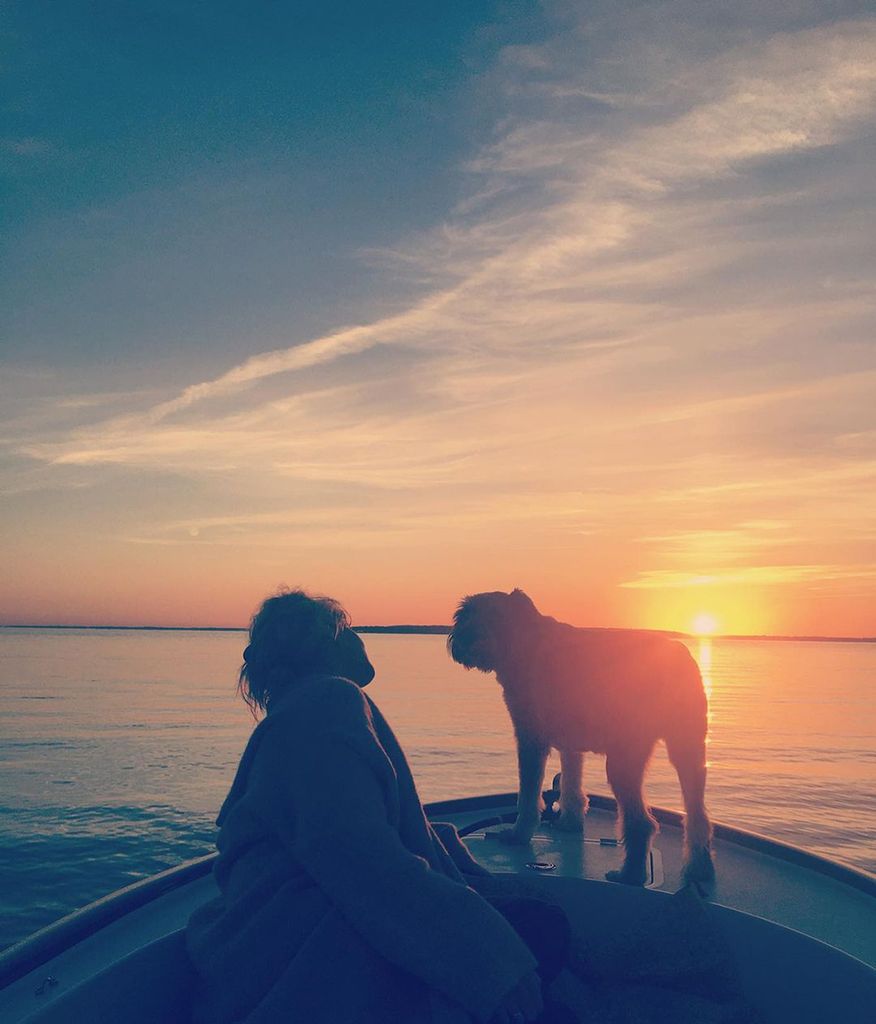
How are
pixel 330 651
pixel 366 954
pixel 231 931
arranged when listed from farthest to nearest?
1. pixel 330 651
2. pixel 231 931
3. pixel 366 954

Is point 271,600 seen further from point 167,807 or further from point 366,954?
point 167,807

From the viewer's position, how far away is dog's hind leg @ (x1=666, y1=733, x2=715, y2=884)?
4.84m

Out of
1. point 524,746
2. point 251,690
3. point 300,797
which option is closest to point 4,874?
point 524,746

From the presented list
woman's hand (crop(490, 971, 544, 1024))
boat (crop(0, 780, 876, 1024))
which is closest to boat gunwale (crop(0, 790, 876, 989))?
boat (crop(0, 780, 876, 1024))

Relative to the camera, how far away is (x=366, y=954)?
93.0 inches

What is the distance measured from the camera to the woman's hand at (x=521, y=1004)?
7.72 feet

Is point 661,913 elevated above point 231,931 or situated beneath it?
situated beneath

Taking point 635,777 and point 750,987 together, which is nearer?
point 750,987

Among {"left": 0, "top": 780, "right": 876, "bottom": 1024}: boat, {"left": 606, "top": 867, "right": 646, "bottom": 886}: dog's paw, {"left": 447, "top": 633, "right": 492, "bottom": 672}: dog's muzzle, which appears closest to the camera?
{"left": 0, "top": 780, "right": 876, "bottom": 1024}: boat

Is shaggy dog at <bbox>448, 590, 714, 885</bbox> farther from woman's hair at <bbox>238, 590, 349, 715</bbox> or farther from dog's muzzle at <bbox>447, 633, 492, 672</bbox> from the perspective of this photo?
woman's hair at <bbox>238, 590, 349, 715</bbox>

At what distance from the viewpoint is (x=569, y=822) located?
6211mm

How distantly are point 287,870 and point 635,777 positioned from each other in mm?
3657

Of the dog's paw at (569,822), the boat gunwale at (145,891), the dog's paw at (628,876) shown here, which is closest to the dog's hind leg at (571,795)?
the dog's paw at (569,822)

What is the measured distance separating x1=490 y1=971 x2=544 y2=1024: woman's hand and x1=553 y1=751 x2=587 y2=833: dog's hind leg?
3.93 metres
